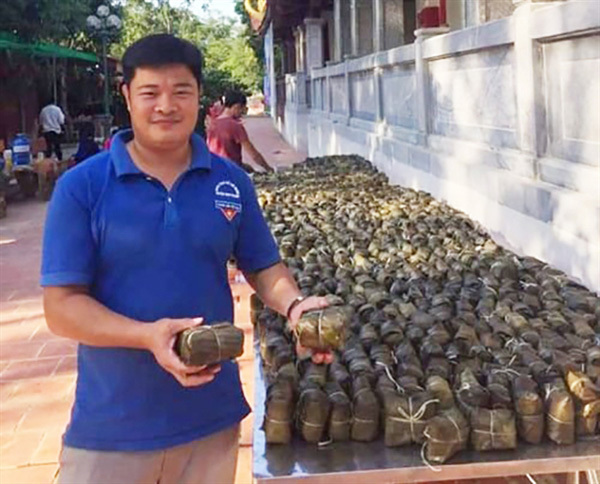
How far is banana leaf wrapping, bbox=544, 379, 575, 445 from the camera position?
2.68 meters

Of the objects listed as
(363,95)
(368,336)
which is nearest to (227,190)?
A: (368,336)

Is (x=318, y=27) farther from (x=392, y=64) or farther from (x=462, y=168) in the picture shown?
(x=462, y=168)

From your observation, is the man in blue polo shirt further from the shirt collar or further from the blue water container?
the blue water container

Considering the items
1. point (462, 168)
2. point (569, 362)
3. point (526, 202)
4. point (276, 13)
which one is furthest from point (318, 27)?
point (569, 362)

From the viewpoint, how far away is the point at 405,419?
8.86ft

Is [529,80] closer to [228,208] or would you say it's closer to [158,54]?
[228,208]

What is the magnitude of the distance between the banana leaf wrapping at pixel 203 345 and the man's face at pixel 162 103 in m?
0.49

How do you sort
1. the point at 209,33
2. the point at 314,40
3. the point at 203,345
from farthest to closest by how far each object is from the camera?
1. the point at 209,33
2. the point at 314,40
3. the point at 203,345

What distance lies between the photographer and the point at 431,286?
4.53 metres

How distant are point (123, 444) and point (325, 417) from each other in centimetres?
76

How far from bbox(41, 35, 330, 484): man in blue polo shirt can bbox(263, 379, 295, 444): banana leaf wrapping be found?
1.42 ft

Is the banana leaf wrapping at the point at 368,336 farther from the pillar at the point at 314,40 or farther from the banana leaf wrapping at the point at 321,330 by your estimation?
the pillar at the point at 314,40

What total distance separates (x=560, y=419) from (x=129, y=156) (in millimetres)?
1460

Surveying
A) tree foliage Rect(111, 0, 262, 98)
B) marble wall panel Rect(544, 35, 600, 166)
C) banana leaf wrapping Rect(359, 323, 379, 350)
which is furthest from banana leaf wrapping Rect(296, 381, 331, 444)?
tree foliage Rect(111, 0, 262, 98)
